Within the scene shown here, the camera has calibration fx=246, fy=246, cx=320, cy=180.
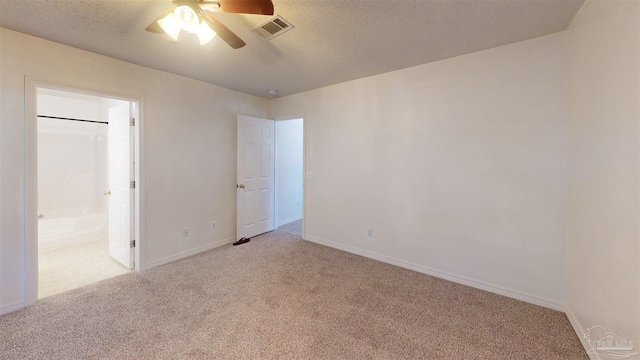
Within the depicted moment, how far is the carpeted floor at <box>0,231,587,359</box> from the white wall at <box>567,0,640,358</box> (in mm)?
511

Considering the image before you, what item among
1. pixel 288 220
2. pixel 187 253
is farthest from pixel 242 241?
pixel 288 220

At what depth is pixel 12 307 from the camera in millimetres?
2131

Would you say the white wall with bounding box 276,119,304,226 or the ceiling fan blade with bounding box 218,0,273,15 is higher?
the ceiling fan blade with bounding box 218,0,273,15

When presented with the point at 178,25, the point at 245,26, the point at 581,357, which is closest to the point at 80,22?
the point at 178,25

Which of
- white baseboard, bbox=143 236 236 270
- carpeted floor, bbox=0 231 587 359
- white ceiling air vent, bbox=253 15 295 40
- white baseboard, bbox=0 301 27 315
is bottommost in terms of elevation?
carpeted floor, bbox=0 231 587 359

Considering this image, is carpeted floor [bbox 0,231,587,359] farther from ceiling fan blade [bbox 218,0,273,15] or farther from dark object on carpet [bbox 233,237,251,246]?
ceiling fan blade [bbox 218,0,273,15]

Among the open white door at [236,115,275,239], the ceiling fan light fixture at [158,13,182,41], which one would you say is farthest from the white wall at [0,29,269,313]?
the ceiling fan light fixture at [158,13,182,41]

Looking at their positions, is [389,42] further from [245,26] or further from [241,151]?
[241,151]

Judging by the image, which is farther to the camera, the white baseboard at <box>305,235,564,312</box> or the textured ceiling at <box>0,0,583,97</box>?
the white baseboard at <box>305,235,564,312</box>

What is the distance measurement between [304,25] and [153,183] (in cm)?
252

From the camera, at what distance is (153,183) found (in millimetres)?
3000

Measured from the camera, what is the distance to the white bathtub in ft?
11.7

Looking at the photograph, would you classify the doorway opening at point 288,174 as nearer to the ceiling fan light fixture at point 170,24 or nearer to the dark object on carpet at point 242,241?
the dark object on carpet at point 242,241

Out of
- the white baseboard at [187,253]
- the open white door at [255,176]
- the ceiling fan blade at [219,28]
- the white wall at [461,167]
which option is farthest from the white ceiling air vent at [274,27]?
the white baseboard at [187,253]
